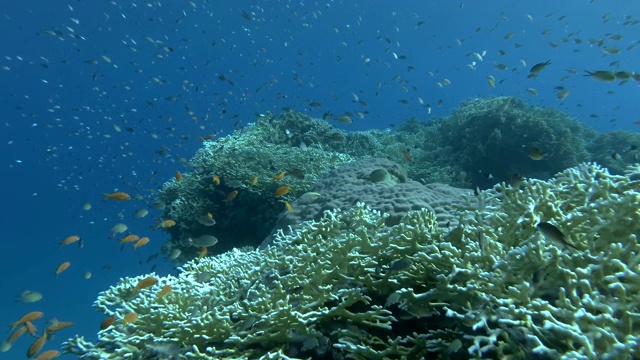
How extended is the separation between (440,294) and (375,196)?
3475mm

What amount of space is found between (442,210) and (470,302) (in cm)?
280

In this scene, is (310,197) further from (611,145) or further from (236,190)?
(611,145)

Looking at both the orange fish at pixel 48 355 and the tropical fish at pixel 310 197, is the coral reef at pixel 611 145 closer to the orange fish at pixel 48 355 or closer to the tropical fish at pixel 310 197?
the tropical fish at pixel 310 197

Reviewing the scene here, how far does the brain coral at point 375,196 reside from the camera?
6.02 meters

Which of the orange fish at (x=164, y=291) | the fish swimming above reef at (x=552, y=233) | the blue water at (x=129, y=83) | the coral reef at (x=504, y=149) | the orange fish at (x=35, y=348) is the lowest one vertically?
the orange fish at (x=35, y=348)

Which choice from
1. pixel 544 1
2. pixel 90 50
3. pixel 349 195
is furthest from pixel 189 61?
pixel 349 195

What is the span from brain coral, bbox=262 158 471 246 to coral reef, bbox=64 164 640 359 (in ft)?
4.03

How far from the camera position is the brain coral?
602 cm

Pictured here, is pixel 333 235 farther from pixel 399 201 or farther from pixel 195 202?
pixel 195 202

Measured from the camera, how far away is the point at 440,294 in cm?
331

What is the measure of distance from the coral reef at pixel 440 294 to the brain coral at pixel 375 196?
1.23 m

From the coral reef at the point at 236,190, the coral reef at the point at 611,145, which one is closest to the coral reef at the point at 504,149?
the coral reef at the point at 611,145

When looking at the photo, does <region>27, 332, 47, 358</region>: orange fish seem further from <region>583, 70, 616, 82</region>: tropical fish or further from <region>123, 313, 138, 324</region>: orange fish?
<region>583, 70, 616, 82</region>: tropical fish

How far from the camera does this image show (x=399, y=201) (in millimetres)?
6273
